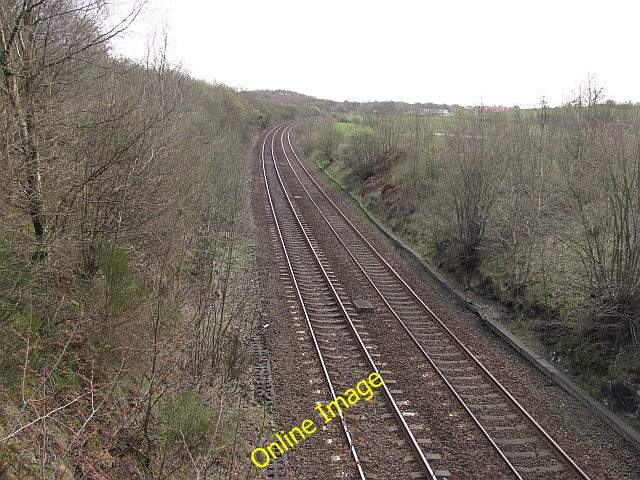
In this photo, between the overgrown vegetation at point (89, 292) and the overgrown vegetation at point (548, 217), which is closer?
the overgrown vegetation at point (89, 292)

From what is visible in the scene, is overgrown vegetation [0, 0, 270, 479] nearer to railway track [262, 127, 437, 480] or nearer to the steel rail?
railway track [262, 127, 437, 480]

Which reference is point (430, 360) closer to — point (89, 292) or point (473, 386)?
point (473, 386)

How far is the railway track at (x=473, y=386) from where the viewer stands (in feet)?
24.7

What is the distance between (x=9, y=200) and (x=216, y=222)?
12.3m

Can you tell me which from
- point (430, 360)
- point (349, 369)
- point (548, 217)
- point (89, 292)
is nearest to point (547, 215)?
point (548, 217)

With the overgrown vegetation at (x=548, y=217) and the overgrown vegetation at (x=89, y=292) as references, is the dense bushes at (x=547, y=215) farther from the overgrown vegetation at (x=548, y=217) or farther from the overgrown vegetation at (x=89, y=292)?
the overgrown vegetation at (x=89, y=292)

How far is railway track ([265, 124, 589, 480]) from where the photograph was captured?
7520mm

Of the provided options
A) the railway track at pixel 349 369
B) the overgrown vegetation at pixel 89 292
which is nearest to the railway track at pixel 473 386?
the railway track at pixel 349 369

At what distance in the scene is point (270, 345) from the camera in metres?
10.7

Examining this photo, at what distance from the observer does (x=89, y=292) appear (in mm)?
7527

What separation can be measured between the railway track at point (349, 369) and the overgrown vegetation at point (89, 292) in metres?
1.69

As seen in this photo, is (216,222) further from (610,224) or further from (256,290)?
(610,224)

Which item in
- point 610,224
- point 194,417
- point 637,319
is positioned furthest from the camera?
point 610,224

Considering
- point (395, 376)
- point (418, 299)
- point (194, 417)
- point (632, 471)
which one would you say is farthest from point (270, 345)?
point (632, 471)
